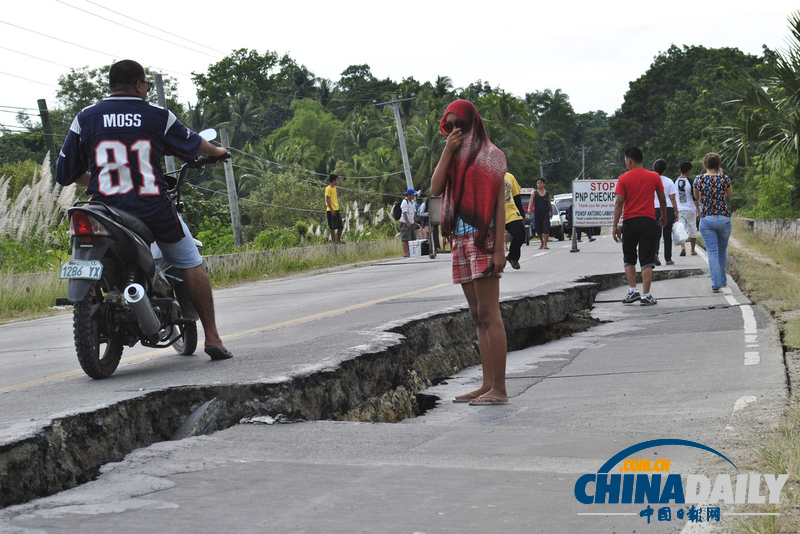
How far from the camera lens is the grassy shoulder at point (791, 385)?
262cm

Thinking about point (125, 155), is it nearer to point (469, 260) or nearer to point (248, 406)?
point (248, 406)

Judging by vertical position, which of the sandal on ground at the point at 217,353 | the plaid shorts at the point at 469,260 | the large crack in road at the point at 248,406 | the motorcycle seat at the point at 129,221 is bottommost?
the large crack in road at the point at 248,406

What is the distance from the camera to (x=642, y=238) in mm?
10023

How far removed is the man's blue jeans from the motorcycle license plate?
787 cm

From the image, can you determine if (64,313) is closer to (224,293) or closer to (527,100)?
(224,293)

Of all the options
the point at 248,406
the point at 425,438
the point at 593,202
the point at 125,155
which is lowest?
the point at 425,438

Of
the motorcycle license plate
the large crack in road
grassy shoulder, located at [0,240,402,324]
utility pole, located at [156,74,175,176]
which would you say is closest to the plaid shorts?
the large crack in road

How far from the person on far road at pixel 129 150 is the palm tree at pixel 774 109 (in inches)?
427

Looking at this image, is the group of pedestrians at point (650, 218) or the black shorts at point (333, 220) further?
the black shorts at point (333, 220)

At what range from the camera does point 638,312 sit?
9664 millimetres

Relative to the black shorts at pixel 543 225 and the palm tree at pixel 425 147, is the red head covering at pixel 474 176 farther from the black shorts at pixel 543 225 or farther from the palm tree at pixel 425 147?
the palm tree at pixel 425 147

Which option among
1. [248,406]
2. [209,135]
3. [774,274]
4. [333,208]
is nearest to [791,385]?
[248,406]

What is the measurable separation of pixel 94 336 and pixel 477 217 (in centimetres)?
242

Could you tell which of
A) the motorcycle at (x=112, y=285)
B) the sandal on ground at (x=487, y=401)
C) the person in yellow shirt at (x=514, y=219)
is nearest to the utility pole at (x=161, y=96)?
the person in yellow shirt at (x=514, y=219)
